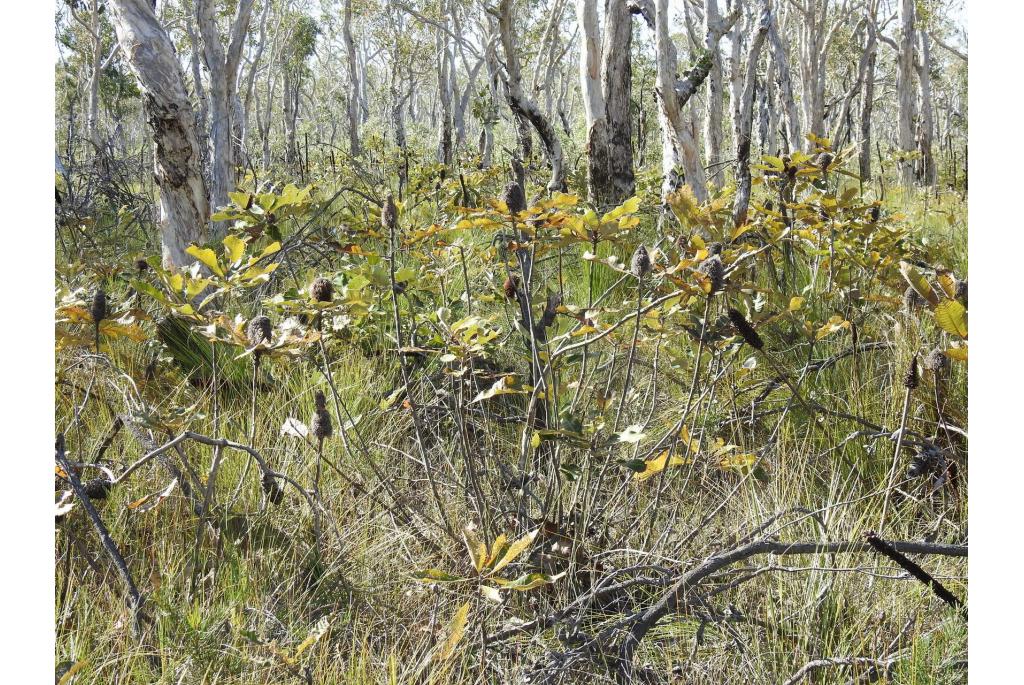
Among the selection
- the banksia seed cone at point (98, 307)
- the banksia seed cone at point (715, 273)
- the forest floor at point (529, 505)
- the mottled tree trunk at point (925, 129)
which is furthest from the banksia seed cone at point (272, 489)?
the mottled tree trunk at point (925, 129)

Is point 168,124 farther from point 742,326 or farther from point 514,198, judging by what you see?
point 742,326

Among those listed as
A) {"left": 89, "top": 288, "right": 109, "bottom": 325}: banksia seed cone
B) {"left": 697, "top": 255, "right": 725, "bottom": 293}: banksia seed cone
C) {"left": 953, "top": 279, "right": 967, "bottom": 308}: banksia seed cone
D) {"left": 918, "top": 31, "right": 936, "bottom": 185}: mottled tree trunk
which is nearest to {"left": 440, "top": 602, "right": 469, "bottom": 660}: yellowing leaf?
{"left": 697, "top": 255, "right": 725, "bottom": 293}: banksia seed cone

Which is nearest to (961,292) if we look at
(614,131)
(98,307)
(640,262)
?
(640,262)

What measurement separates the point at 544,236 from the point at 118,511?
3.65 ft

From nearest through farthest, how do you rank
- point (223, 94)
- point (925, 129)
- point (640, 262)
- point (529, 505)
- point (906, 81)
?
point (640, 262), point (529, 505), point (223, 94), point (906, 81), point (925, 129)

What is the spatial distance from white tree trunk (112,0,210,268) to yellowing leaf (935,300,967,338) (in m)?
2.99

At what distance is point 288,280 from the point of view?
10.8 feet

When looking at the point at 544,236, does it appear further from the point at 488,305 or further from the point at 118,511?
the point at 488,305

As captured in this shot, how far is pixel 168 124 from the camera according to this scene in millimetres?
3318

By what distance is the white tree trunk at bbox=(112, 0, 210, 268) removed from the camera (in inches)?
127

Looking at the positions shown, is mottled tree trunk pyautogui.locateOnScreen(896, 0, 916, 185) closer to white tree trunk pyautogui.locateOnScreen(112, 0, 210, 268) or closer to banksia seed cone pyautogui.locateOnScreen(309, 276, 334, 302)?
white tree trunk pyautogui.locateOnScreen(112, 0, 210, 268)

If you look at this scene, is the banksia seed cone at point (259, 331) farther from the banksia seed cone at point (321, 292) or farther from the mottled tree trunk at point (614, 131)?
the mottled tree trunk at point (614, 131)

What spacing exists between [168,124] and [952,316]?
3148 mm

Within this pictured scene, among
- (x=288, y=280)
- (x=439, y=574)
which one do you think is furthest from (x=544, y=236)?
(x=288, y=280)
